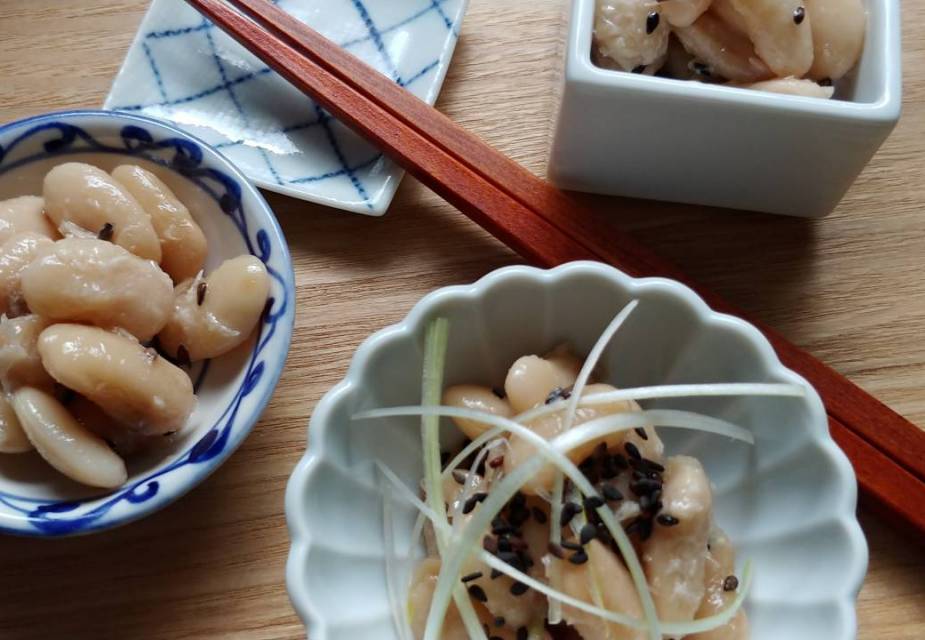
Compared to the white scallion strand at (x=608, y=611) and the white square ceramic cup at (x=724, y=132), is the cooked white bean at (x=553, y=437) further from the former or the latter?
the white square ceramic cup at (x=724, y=132)

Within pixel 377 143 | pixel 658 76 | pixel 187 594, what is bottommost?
pixel 187 594

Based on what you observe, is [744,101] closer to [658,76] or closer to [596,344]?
[658,76]

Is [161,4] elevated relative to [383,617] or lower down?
elevated

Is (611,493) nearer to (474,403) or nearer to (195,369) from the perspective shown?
(474,403)

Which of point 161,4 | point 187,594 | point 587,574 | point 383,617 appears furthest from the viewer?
point 161,4

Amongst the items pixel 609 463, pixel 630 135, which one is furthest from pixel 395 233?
pixel 609 463

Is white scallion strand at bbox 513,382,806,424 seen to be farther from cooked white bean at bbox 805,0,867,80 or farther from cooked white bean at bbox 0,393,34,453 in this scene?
cooked white bean at bbox 0,393,34,453

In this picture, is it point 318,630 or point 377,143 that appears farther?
point 377,143
